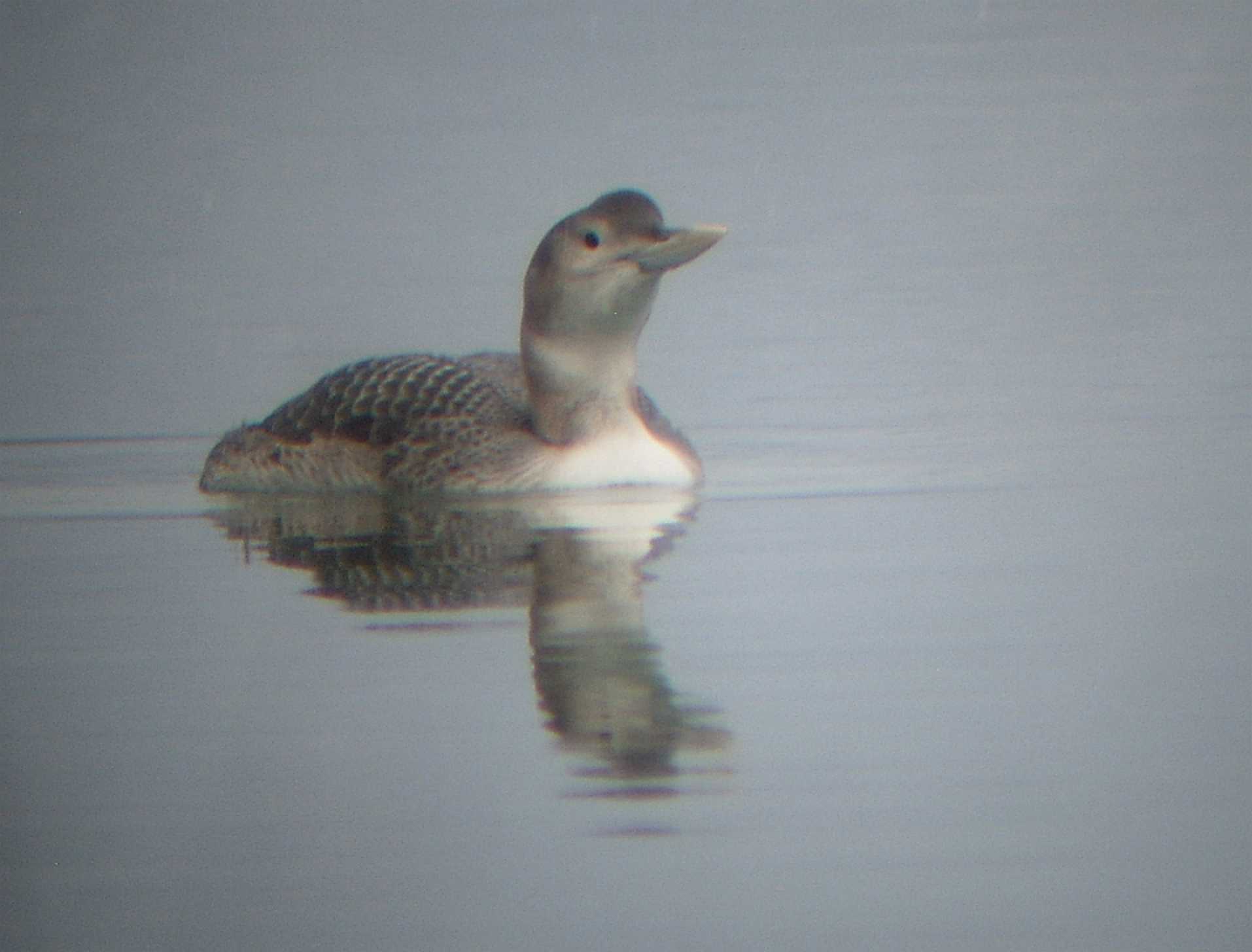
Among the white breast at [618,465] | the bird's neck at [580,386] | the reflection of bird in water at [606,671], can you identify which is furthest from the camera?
the bird's neck at [580,386]

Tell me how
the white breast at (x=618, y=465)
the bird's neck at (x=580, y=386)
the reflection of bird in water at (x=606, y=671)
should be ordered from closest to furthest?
the reflection of bird in water at (x=606, y=671) < the white breast at (x=618, y=465) < the bird's neck at (x=580, y=386)

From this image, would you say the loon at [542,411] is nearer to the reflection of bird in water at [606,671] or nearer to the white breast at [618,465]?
the white breast at [618,465]

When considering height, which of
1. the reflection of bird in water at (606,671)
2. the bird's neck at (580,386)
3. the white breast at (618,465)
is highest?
the bird's neck at (580,386)

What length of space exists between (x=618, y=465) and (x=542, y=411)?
1.33ft

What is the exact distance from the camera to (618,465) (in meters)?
8.45

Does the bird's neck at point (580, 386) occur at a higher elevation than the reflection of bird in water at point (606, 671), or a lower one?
higher

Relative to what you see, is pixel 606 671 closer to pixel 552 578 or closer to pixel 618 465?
pixel 552 578

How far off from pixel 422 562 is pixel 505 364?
89.7 inches

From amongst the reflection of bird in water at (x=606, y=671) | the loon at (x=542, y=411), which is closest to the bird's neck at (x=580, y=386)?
the loon at (x=542, y=411)

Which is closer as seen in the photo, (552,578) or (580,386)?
(552,578)

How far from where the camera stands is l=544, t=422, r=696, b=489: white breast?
8430mm

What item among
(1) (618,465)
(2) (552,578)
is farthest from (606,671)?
(1) (618,465)

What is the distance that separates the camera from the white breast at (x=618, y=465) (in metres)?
8.43

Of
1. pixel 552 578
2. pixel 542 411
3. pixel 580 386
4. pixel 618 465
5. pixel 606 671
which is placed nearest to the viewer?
pixel 606 671
